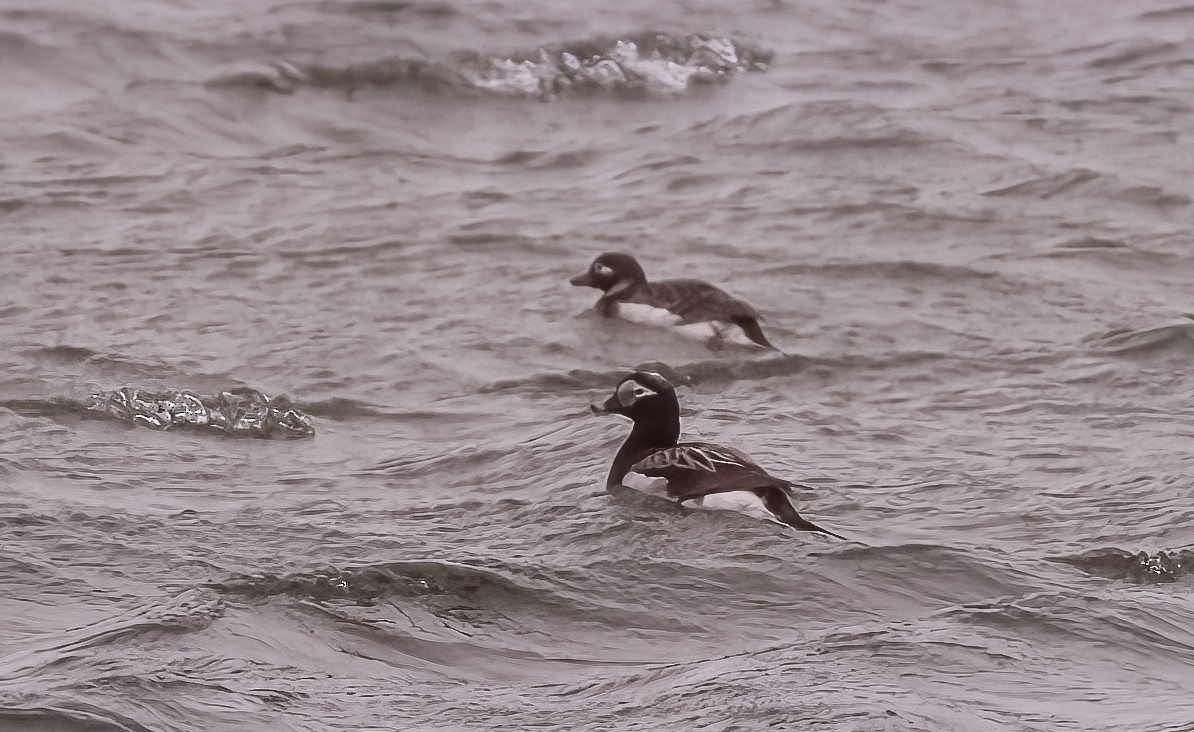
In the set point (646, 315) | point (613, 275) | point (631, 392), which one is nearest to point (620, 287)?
point (613, 275)

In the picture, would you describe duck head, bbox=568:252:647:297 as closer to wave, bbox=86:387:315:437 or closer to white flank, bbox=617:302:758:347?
white flank, bbox=617:302:758:347

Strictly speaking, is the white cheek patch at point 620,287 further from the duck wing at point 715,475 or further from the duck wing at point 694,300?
the duck wing at point 715,475

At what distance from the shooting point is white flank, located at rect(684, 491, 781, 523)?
8469mm

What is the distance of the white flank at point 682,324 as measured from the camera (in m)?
11.9

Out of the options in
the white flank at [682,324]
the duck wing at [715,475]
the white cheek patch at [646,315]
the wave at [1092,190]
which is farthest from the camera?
the wave at [1092,190]

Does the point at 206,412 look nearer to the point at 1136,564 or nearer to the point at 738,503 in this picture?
the point at 738,503

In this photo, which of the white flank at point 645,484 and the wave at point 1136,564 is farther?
the white flank at point 645,484

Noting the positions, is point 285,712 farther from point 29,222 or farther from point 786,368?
point 29,222

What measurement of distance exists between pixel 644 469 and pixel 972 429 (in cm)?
197

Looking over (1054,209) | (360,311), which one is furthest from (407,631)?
(1054,209)

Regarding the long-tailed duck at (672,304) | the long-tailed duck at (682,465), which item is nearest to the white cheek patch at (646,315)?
the long-tailed duck at (672,304)

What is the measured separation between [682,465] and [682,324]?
10.9 ft

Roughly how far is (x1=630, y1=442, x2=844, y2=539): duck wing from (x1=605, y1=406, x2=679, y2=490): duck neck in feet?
0.25

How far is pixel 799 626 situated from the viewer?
275 inches
